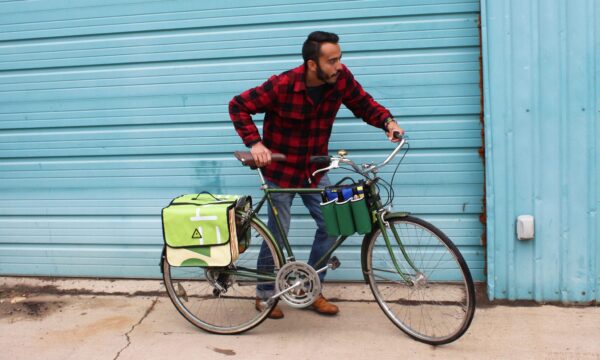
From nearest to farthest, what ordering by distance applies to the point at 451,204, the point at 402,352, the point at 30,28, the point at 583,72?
the point at 402,352
the point at 583,72
the point at 451,204
the point at 30,28

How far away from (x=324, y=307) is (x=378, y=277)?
0.51 metres

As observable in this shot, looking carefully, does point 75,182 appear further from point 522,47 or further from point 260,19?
point 522,47

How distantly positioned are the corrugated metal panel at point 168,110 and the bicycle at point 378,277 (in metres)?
0.44

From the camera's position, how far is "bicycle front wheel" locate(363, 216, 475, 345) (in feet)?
12.0

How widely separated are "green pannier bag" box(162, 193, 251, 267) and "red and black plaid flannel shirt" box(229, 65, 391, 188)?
Result: 16.7 inches

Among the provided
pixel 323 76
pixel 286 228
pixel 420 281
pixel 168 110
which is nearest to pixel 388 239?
pixel 420 281

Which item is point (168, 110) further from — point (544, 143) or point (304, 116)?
point (544, 143)

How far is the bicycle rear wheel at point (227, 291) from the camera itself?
13.2 ft

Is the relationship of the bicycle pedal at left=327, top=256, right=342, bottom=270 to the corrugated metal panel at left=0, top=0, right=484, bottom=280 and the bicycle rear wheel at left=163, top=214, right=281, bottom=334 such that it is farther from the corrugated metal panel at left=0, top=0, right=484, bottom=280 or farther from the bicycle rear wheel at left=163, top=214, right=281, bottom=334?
the corrugated metal panel at left=0, top=0, right=484, bottom=280

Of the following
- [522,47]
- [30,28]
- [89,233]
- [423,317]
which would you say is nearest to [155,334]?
[89,233]

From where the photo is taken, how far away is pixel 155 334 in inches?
163

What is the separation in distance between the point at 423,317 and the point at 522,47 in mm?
1844

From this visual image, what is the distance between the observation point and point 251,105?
3.89 meters

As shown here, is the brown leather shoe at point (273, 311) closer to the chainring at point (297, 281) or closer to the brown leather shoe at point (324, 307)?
the brown leather shoe at point (324, 307)
